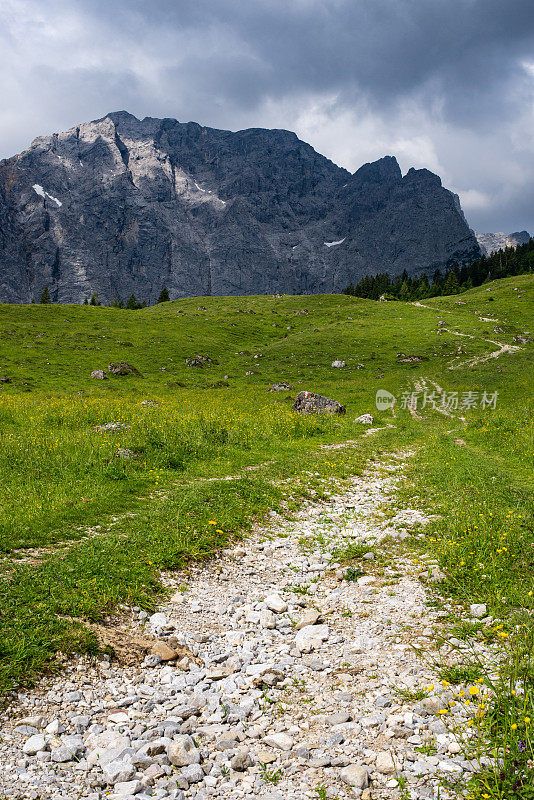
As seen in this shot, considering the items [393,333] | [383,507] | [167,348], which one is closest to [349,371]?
[393,333]

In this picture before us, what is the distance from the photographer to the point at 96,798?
4.36 meters

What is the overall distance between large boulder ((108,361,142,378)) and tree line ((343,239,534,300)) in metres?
101

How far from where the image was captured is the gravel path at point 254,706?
4.52m

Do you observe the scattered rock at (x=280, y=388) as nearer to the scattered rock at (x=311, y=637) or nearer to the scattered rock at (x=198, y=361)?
the scattered rock at (x=198, y=361)

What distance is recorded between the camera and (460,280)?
Answer: 157 meters

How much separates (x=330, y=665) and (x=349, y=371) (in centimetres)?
5739

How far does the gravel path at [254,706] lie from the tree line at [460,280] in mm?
139603

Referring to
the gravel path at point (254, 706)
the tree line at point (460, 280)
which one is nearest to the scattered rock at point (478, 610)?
the gravel path at point (254, 706)

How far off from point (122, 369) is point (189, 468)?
145ft

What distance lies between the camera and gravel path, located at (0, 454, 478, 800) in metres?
4.52

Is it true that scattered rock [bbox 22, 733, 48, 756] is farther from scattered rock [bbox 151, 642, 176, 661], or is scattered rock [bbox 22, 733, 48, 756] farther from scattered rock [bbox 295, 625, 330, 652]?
scattered rock [bbox 295, 625, 330, 652]

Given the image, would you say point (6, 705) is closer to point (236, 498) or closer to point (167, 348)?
point (236, 498)

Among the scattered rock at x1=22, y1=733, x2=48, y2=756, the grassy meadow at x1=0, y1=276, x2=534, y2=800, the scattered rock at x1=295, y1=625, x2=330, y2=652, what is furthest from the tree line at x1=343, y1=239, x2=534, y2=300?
the scattered rock at x1=22, y1=733, x2=48, y2=756

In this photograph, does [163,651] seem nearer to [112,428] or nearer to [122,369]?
[112,428]
